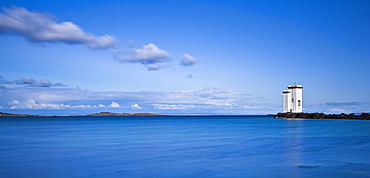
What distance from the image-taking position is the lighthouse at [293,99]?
69.4m

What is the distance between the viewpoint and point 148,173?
11.0 m

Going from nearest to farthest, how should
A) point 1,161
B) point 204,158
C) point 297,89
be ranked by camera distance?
point 1,161 < point 204,158 < point 297,89

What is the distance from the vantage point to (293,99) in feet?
234

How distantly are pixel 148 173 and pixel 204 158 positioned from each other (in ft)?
13.4

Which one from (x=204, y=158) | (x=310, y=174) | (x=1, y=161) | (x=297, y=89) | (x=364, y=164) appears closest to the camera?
(x=310, y=174)

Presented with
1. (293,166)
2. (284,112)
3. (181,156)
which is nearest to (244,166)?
(293,166)

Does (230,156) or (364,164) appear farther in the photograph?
(230,156)

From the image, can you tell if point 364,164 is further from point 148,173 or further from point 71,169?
point 71,169

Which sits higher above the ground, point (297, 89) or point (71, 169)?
point (297, 89)

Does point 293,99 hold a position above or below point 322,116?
above

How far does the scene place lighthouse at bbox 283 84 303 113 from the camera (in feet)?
Result: 228

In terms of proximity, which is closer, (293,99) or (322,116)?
(293,99)

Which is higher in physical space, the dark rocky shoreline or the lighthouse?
the lighthouse

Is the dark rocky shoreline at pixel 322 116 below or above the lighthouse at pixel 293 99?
below
